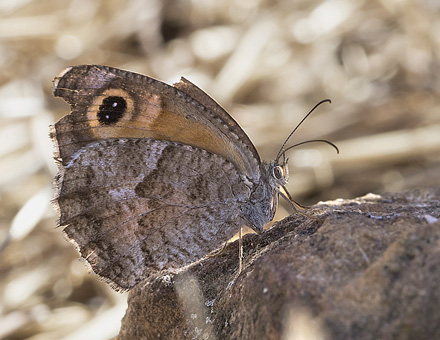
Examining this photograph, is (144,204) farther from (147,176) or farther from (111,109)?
(111,109)

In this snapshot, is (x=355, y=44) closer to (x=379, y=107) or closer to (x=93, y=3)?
(x=379, y=107)

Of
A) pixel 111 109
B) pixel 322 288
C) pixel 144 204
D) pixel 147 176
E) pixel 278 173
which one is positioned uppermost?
pixel 111 109

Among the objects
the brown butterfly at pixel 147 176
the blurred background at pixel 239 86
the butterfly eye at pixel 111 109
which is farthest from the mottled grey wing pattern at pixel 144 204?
the blurred background at pixel 239 86

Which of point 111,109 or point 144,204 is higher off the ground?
point 111,109

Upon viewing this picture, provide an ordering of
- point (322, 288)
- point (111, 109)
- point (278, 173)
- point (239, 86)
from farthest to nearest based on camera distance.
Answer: point (239, 86)
point (278, 173)
point (111, 109)
point (322, 288)

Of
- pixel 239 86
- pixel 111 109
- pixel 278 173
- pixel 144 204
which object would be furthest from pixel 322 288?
pixel 239 86

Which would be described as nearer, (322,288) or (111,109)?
(322,288)

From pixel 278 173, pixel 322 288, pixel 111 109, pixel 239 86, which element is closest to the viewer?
pixel 322 288
